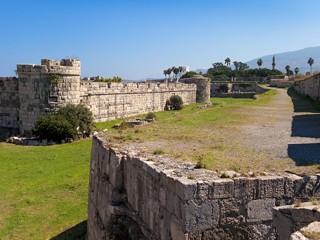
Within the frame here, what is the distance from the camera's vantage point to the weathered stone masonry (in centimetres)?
2091

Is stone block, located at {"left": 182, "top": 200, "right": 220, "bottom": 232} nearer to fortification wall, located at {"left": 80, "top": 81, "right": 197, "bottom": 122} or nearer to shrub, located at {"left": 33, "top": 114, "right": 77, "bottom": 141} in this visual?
shrub, located at {"left": 33, "top": 114, "right": 77, "bottom": 141}

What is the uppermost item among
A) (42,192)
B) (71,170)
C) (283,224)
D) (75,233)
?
(283,224)

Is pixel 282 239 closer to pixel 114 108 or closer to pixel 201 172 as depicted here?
pixel 201 172

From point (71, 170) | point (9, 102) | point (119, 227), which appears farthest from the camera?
point (9, 102)

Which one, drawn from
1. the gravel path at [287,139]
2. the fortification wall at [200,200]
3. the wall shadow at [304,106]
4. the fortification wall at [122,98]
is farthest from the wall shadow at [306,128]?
the fortification wall at [122,98]

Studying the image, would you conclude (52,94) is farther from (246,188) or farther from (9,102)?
(246,188)

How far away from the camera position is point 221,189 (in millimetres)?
5039

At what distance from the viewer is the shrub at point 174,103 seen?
34.9 metres

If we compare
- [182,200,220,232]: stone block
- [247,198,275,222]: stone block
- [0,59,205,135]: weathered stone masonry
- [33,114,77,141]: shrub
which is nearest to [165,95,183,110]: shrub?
[0,59,205,135]: weathered stone masonry

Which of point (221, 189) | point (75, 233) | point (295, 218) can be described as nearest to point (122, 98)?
point (75, 233)

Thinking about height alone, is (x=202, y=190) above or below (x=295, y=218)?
above

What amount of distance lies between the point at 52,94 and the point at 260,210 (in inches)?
683

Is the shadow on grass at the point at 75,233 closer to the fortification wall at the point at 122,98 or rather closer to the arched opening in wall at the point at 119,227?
the arched opening in wall at the point at 119,227

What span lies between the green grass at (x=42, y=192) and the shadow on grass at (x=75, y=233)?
0.16 m
